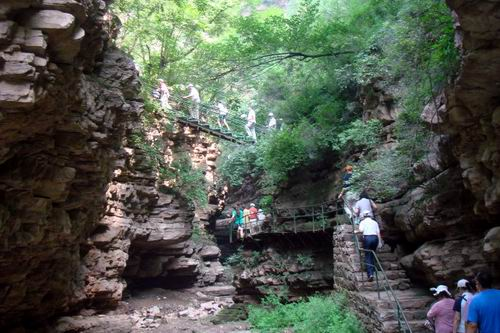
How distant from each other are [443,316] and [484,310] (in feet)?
5.79

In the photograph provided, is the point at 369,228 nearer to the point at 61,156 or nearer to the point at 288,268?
the point at 288,268

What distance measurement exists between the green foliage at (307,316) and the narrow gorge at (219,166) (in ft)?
0.70

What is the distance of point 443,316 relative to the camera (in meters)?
6.36

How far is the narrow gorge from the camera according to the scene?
6.40 meters

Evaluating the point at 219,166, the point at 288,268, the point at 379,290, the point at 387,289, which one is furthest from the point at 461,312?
the point at 219,166

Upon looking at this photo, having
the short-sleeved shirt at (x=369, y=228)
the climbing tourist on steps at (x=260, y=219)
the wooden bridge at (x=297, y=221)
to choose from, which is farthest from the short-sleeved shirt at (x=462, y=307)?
the climbing tourist on steps at (x=260, y=219)

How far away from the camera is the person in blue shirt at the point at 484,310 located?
184 inches

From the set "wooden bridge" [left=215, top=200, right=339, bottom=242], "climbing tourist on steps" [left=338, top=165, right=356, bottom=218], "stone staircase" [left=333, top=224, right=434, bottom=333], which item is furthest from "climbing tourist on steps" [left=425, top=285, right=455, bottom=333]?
"wooden bridge" [left=215, top=200, right=339, bottom=242]

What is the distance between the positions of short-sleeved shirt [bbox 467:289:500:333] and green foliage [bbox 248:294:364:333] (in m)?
5.50

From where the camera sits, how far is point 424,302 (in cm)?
905

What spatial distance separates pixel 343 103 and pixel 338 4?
22.0 feet

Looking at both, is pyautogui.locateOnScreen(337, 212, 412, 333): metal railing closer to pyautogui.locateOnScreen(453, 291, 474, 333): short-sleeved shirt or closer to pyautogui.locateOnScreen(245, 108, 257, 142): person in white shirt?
pyautogui.locateOnScreen(453, 291, 474, 333): short-sleeved shirt

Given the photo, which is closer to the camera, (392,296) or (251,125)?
(392,296)

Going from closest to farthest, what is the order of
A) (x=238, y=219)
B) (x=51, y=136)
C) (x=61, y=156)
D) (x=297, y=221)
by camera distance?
(x=51, y=136) < (x=61, y=156) < (x=297, y=221) < (x=238, y=219)
